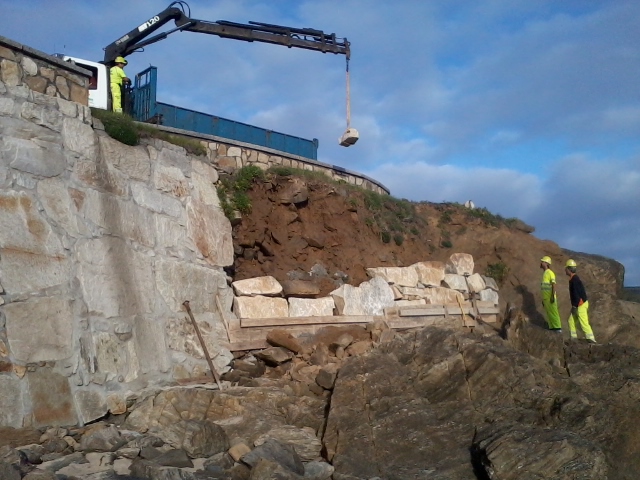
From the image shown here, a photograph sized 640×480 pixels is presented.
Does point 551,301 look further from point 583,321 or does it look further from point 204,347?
point 204,347

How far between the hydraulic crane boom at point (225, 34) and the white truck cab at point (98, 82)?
0.30 meters

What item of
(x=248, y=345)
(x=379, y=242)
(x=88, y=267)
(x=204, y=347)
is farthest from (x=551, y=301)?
(x=88, y=267)

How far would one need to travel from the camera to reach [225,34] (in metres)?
13.3

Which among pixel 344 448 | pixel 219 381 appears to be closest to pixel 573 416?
pixel 344 448

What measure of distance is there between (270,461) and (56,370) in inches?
88.1

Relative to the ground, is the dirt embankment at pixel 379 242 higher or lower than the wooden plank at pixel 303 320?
higher

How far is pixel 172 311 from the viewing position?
8.00m

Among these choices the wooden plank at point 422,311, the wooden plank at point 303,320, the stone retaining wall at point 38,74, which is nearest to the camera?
the stone retaining wall at point 38,74

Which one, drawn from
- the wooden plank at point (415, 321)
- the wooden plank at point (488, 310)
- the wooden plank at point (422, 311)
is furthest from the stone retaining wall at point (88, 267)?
the wooden plank at point (488, 310)

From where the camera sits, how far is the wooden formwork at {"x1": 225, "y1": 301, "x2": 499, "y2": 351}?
8719 millimetres

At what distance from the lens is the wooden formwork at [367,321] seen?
28.6 feet

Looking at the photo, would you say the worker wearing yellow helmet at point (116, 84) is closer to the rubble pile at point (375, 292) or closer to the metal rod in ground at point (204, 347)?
the rubble pile at point (375, 292)

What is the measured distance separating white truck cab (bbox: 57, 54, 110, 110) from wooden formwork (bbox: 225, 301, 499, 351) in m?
6.84

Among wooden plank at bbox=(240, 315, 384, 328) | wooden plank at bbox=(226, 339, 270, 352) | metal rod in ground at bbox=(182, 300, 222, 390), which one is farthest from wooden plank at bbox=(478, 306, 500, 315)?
metal rod in ground at bbox=(182, 300, 222, 390)
